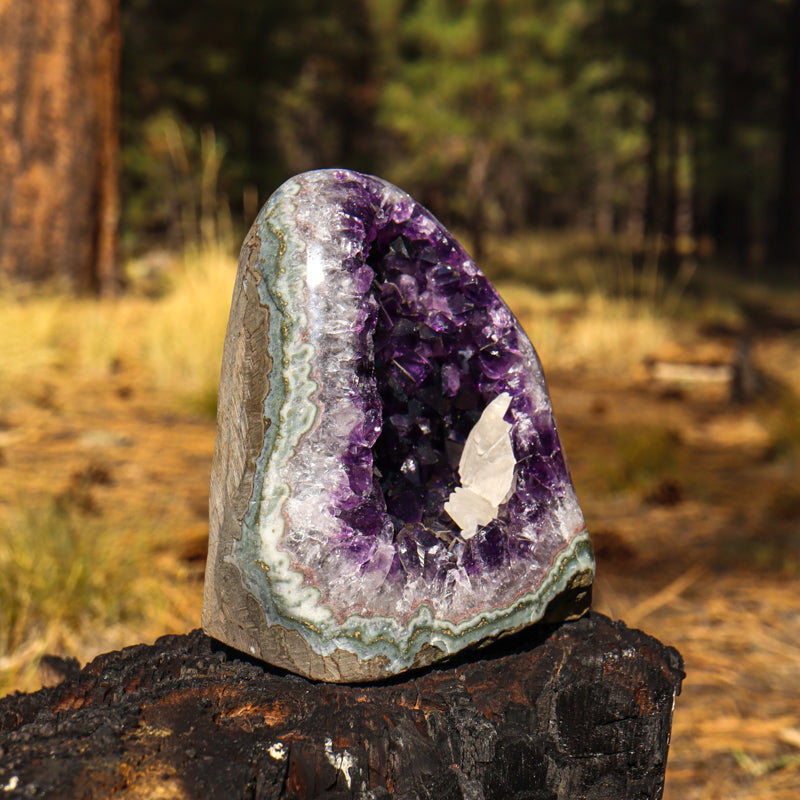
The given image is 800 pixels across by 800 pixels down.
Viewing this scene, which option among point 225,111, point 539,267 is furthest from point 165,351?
point 539,267

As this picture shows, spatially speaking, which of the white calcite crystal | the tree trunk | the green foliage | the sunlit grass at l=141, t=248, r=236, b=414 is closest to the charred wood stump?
the white calcite crystal

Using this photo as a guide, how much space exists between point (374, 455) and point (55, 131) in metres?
4.46

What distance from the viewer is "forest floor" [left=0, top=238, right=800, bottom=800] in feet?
6.30

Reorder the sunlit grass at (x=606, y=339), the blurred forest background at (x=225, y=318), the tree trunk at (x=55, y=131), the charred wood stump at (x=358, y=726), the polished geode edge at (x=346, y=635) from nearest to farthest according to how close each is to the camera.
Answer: the charred wood stump at (x=358, y=726), the polished geode edge at (x=346, y=635), the blurred forest background at (x=225, y=318), the tree trunk at (x=55, y=131), the sunlit grass at (x=606, y=339)

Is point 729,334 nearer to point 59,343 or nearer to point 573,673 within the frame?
point 59,343

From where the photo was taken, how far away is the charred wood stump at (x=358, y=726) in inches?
38.3

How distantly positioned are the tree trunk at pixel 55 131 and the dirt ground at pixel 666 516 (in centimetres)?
116

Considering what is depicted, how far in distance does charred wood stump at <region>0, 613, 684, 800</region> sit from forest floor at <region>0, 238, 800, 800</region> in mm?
610

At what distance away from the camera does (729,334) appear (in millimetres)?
7266

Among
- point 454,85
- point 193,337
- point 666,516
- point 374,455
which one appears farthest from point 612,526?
point 454,85

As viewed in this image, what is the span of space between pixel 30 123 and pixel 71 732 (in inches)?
183

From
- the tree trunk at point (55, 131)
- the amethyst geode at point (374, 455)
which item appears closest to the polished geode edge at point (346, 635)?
the amethyst geode at point (374, 455)

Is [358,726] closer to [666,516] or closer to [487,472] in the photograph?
[487,472]

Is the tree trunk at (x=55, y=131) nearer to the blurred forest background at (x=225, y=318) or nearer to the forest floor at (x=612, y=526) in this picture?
the blurred forest background at (x=225, y=318)
